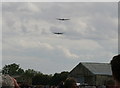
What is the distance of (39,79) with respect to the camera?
308 ft

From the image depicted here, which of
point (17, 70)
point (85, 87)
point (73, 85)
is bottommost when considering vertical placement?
point (73, 85)

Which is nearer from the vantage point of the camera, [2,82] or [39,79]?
[2,82]

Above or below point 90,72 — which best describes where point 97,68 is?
above

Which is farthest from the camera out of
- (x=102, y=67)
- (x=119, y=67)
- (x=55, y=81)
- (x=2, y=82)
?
(x=102, y=67)

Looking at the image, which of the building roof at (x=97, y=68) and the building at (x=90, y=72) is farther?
the building roof at (x=97, y=68)

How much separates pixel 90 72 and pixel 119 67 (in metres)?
91.6

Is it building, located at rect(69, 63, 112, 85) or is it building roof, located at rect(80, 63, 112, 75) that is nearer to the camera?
building, located at rect(69, 63, 112, 85)

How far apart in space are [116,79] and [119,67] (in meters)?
0.15

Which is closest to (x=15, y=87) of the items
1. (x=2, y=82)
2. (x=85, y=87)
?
(x=2, y=82)

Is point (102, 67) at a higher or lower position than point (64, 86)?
higher

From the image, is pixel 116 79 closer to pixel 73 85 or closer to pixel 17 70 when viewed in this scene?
pixel 73 85

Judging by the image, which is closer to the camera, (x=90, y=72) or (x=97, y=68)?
(x=90, y=72)

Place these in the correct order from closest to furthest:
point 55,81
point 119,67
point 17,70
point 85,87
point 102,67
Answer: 1. point 119,67
2. point 85,87
3. point 55,81
4. point 102,67
5. point 17,70

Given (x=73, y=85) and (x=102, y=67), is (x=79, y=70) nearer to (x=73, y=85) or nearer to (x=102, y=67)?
(x=102, y=67)
